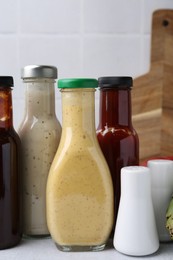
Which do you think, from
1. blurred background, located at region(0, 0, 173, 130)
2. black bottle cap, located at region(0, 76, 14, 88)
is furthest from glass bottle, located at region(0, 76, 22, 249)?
blurred background, located at region(0, 0, 173, 130)

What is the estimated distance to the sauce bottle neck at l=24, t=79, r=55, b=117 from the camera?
51 cm

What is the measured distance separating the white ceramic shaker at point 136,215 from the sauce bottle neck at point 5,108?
15 cm

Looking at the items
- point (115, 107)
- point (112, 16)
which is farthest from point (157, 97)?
point (115, 107)

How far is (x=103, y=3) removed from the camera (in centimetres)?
100

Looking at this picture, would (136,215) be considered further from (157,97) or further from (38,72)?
(157,97)

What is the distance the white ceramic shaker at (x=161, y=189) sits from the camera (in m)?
0.51

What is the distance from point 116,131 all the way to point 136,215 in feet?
0.35

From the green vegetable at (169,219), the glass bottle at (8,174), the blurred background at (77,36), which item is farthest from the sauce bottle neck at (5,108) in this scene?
the blurred background at (77,36)

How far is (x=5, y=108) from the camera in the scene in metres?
0.50

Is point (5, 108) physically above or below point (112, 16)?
below

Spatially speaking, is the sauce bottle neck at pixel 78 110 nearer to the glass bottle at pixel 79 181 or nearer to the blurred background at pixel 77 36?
the glass bottle at pixel 79 181

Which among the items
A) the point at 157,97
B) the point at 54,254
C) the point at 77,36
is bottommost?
the point at 54,254

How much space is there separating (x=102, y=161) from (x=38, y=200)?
10 cm

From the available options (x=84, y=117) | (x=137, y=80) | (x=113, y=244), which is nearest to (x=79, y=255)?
(x=113, y=244)
